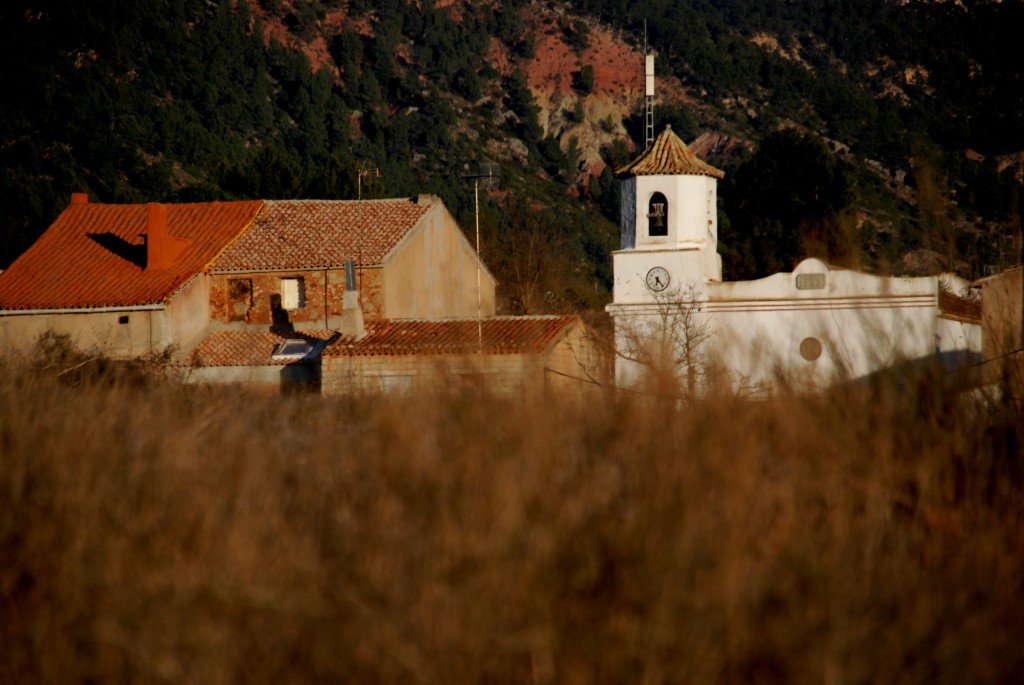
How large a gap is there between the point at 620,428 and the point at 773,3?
114m

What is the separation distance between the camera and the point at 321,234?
3694cm

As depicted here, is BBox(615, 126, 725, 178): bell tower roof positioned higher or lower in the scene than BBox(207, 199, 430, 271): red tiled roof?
higher

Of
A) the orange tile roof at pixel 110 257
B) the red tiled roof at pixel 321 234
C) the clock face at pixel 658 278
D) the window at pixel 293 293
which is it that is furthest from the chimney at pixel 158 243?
the clock face at pixel 658 278

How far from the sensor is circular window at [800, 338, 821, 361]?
9.40 m

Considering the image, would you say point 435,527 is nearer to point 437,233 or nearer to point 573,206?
point 437,233

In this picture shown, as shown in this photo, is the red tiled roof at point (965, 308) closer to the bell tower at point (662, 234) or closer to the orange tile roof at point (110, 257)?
the bell tower at point (662, 234)

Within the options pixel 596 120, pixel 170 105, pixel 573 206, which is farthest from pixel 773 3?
pixel 170 105

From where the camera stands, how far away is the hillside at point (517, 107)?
48.6m

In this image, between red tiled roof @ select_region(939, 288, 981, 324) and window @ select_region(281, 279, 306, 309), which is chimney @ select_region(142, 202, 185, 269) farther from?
red tiled roof @ select_region(939, 288, 981, 324)

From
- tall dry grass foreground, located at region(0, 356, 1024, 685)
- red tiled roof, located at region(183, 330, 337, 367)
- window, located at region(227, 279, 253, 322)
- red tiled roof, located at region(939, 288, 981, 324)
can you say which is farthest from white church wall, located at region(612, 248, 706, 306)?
tall dry grass foreground, located at region(0, 356, 1024, 685)

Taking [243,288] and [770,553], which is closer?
[770,553]

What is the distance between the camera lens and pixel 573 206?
81312mm

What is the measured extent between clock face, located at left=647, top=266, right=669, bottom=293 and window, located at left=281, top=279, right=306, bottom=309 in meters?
8.74

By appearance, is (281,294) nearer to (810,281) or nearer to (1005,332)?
(810,281)
